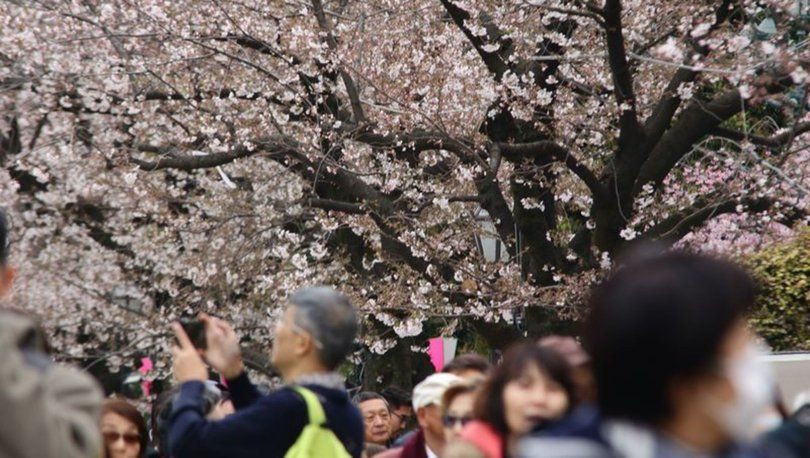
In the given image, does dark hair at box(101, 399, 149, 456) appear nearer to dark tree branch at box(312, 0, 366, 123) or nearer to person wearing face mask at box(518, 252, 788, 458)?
person wearing face mask at box(518, 252, 788, 458)

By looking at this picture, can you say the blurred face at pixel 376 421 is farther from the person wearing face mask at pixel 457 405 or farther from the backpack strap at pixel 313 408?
the backpack strap at pixel 313 408

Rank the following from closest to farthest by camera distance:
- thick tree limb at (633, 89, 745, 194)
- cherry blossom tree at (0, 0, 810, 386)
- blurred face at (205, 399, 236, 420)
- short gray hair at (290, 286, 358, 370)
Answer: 1. short gray hair at (290, 286, 358, 370)
2. blurred face at (205, 399, 236, 420)
3. thick tree limb at (633, 89, 745, 194)
4. cherry blossom tree at (0, 0, 810, 386)

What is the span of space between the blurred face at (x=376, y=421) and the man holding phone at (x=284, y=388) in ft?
10.9

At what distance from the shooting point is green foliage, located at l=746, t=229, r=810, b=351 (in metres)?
10.7

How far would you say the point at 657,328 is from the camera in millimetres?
1785

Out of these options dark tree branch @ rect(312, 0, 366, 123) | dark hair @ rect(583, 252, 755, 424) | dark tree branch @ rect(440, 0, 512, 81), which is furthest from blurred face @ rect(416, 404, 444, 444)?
dark tree branch @ rect(312, 0, 366, 123)

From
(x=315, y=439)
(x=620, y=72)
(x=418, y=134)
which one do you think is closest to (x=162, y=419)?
(x=315, y=439)

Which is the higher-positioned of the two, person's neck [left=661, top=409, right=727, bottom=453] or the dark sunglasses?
the dark sunglasses

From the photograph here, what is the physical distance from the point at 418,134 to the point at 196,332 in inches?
277

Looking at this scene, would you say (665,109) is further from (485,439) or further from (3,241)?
(3,241)

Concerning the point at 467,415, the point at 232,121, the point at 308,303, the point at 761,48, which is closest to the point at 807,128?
the point at 761,48

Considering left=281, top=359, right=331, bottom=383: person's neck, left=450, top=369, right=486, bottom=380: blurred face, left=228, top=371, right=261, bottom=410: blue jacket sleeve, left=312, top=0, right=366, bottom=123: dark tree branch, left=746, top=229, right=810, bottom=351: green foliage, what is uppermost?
left=312, top=0, right=366, bottom=123: dark tree branch

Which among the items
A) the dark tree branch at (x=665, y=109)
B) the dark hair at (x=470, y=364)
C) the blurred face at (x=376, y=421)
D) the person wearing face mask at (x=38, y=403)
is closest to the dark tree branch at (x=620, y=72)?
the dark tree branch at (x=665, y=109)

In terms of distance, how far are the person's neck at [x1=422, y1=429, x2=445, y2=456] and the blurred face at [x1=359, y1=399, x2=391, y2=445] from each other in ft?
7.51
